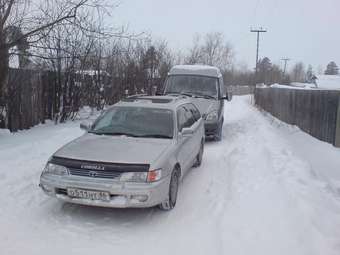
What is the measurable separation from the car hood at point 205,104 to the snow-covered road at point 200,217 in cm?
321

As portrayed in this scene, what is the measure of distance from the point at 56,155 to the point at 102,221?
1091 mm

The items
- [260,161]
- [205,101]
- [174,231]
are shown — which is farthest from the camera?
[205,101]

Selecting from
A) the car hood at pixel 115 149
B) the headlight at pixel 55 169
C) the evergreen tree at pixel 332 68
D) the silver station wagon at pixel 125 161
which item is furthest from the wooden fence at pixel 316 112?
the evergreen tree at pixel 332 68

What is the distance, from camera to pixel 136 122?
6180 millimetres

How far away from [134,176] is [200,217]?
1129 millimetres

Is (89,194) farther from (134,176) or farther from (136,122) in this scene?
(136,122)

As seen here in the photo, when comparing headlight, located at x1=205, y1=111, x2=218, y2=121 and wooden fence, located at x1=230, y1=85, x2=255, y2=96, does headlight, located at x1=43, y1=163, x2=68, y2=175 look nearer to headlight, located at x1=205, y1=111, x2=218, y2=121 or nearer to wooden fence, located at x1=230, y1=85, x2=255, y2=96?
headlight, located at x1=205, y1=111, x2=218, y2=121

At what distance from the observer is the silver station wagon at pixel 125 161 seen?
4.66 meters

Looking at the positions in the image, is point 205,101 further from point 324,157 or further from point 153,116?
point 153,116

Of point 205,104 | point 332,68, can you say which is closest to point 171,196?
point 205,104

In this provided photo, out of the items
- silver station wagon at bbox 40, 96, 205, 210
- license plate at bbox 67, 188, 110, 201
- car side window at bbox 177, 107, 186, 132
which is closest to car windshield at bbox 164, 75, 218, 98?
car side window at bbox 177, 107, 186, 132

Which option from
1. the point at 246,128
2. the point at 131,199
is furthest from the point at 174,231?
the point at 246,128

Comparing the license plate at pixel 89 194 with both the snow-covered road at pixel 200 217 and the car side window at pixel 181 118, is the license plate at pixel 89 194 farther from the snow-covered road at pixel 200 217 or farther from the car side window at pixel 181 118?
the car side window at pixel 181 118

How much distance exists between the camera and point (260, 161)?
26.9 feet
